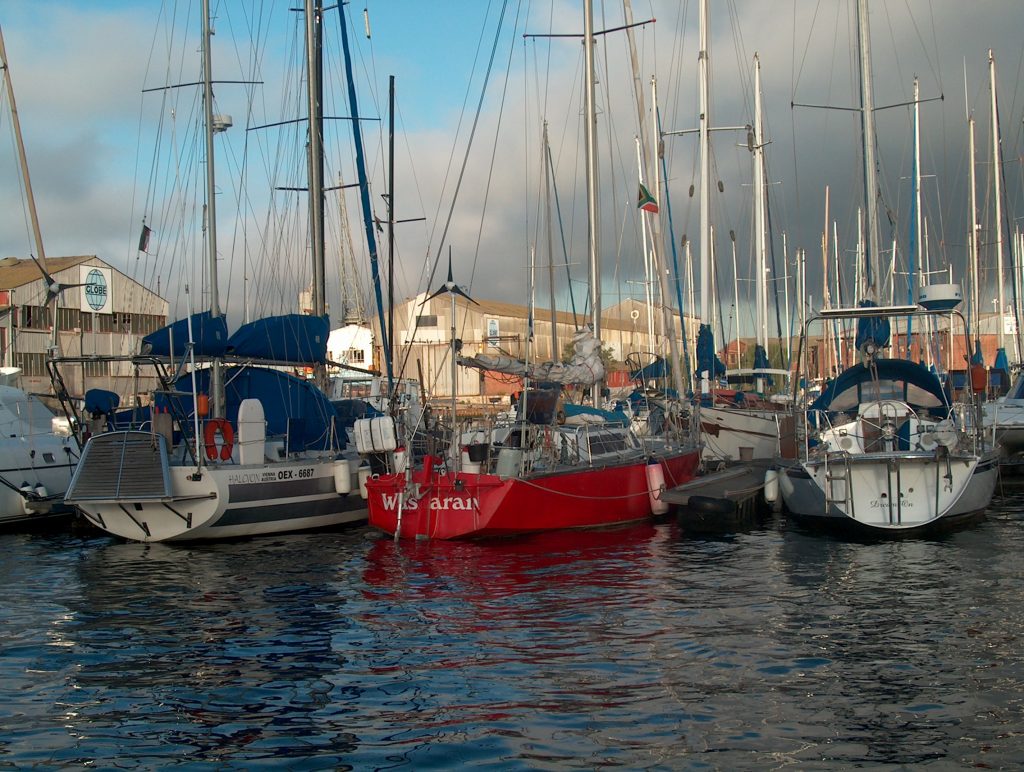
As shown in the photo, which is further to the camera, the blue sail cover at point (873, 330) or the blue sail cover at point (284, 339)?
the blue sail cover at point (873, 330)

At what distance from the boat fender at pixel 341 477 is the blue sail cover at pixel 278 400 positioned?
4.90ft

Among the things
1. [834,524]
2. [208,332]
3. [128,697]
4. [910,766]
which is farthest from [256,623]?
[834,524]

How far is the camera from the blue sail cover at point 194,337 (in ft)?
67.2

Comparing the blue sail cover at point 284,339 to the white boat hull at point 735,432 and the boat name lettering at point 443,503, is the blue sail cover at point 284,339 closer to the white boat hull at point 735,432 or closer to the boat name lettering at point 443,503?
the boat name lettering at point 443,503

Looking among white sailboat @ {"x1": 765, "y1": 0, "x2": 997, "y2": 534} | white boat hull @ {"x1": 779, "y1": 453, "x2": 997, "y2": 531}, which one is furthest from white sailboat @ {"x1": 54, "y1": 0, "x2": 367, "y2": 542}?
white boat hull @ {"x1": 779, "y1": 453, "x2": 997, "y2": 531}

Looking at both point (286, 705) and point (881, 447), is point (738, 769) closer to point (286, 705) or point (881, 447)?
point (286, 705)

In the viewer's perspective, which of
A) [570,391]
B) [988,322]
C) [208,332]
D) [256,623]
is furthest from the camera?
[988,322]

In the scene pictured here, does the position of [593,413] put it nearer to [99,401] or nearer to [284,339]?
[284,339]

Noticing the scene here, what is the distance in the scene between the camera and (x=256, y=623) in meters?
12.9

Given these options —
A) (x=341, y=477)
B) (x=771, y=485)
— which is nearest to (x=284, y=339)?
(x=341, y=477)

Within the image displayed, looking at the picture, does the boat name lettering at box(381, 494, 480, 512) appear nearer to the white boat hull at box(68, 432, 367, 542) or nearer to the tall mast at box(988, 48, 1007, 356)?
the white boat hull at box(68, 432, 367, 542)

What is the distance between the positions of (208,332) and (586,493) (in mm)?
8348

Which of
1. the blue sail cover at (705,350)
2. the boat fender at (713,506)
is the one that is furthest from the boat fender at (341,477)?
the blue sail cover at (705,350)

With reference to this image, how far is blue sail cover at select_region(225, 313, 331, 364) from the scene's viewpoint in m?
21.7
